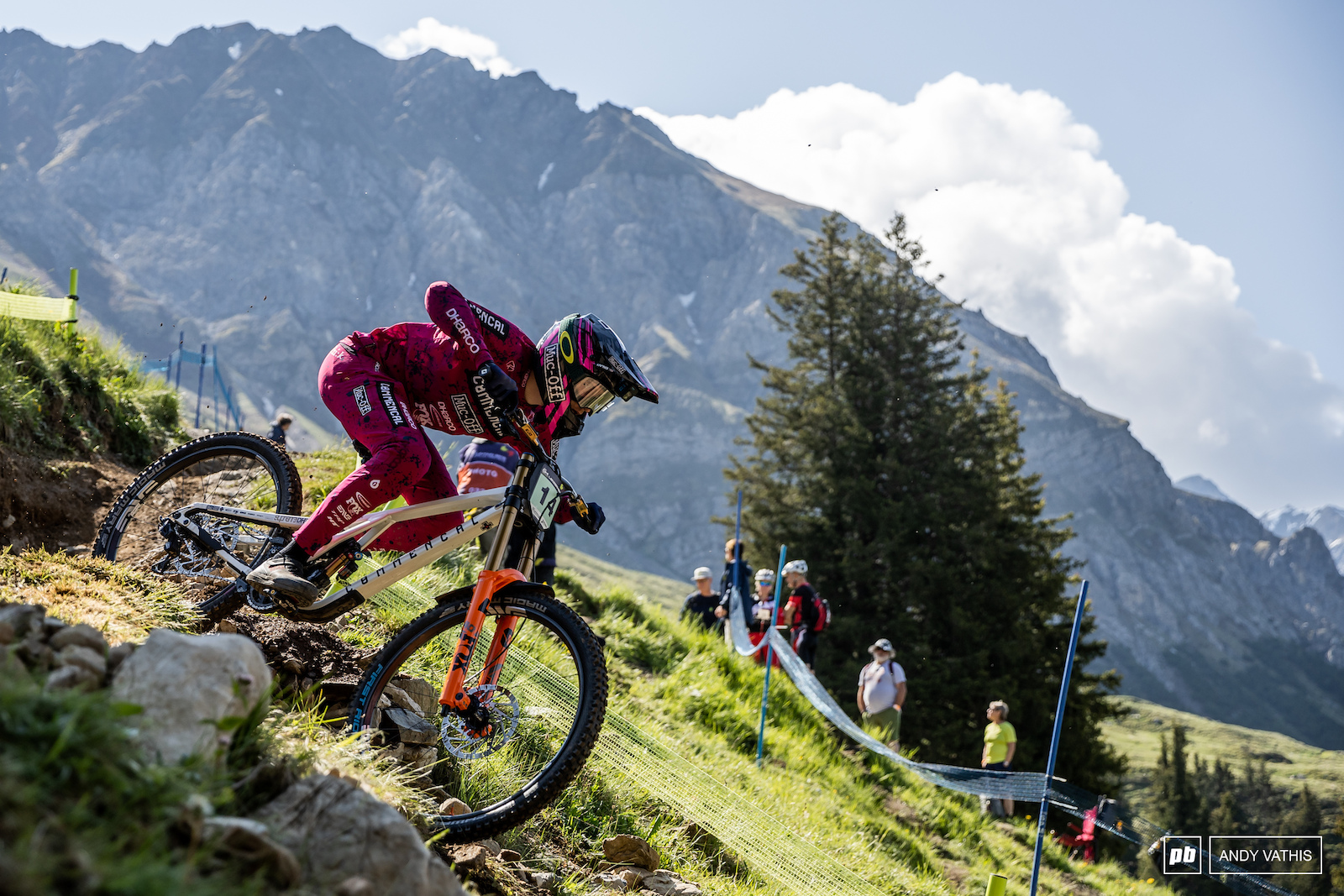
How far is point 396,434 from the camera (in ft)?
14.1

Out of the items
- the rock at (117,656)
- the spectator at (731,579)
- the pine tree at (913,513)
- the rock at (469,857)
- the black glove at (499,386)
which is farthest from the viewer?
the pine tree at (913,513)

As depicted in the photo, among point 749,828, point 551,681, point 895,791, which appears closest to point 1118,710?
point 895,791

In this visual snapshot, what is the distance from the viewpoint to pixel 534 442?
13.5 feet

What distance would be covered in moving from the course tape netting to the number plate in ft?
17.5

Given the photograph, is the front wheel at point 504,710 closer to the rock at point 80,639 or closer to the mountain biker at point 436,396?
the mountain biker at point 436,396

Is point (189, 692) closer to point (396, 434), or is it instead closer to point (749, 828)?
point (396, 434)

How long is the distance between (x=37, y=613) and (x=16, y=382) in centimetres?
539

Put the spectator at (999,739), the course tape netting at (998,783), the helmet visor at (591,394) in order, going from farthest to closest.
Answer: the spectator at (999,739)
the course tape netting at (998,783)
the helmet visor at (591,394)

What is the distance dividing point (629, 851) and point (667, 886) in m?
0.29

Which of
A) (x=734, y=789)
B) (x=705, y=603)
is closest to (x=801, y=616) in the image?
(x=705, y=603)

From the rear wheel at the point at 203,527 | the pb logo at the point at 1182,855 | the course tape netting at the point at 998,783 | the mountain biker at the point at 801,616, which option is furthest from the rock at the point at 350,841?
the mountain biker at the point at 801,616

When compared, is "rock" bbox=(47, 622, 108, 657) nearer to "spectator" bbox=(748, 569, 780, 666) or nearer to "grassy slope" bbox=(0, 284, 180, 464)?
"grassy slope" bbox=(0, 284, 180, 464)

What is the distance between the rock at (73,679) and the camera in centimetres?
228

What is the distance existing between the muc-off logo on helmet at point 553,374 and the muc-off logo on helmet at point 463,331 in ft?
1.10
